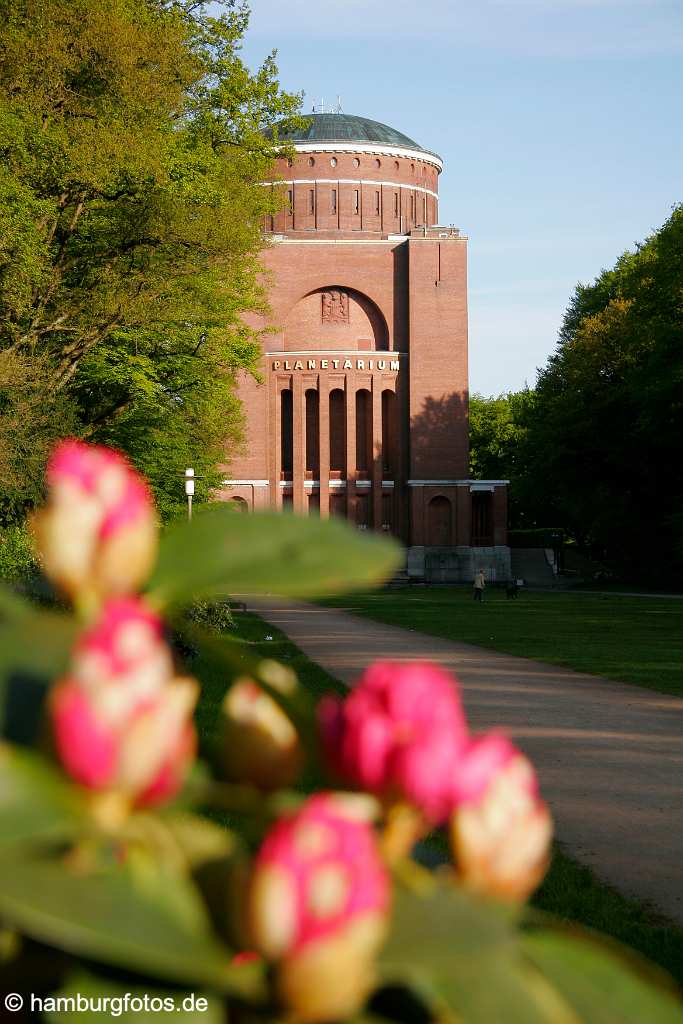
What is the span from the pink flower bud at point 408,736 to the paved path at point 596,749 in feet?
18.3

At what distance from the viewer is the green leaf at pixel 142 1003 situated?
71 centimetres

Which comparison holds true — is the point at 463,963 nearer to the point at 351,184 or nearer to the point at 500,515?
the point at 500,515

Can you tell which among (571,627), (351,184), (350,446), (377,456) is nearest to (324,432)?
(350,446)

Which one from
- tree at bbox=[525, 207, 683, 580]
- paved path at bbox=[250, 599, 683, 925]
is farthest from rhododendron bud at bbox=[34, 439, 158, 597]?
tree at bbox=[525, 207, 683, 580]

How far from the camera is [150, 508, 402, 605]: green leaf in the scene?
2.75 feet

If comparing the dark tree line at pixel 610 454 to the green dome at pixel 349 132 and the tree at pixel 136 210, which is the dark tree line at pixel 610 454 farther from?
the tree at pixel 136 210

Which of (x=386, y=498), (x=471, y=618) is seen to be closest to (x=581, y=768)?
(x=471, y=618)

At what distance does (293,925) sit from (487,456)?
82143 millimetres

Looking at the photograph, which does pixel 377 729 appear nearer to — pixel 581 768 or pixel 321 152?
pixel 581 768

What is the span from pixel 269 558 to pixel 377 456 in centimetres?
6474

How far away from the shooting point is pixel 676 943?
5359mm

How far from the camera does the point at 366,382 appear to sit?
213 feet

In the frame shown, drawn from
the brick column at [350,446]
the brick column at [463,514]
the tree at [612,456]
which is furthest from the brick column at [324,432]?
the tree at [612,456]

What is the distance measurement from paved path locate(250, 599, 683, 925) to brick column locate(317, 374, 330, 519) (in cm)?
4487
